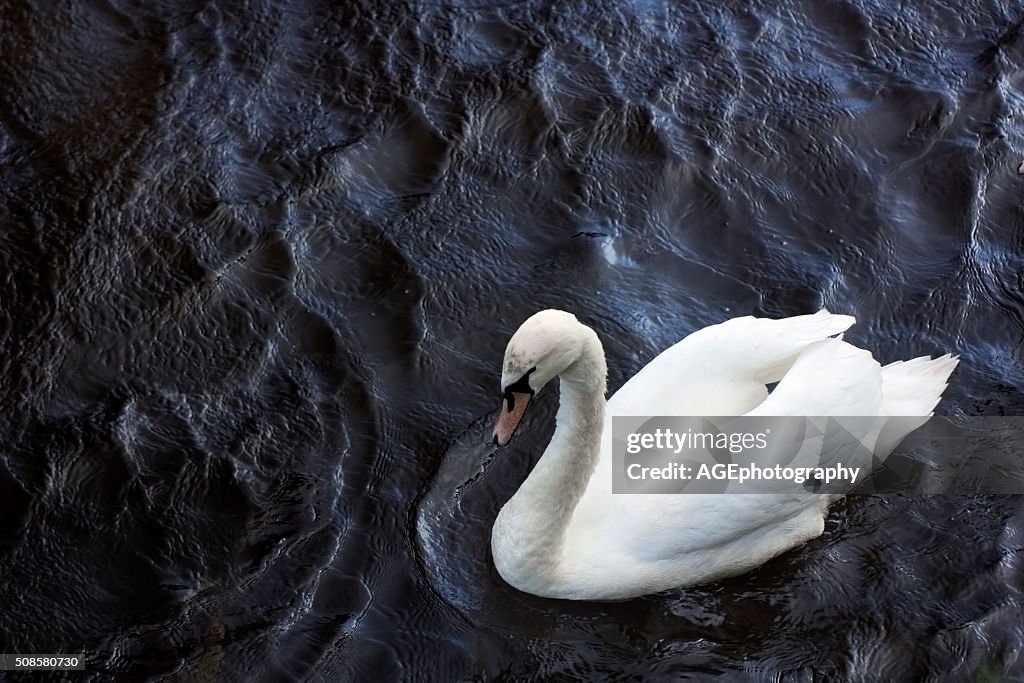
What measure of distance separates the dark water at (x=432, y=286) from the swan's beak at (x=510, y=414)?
871mm

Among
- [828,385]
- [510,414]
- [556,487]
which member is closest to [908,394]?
[828,385]

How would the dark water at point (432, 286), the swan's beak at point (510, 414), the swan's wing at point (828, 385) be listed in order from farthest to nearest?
1. the dark water at point (432, 286)
2. the swan's wing at point (828, 385)
3. the swan's beak at point (510, 414)

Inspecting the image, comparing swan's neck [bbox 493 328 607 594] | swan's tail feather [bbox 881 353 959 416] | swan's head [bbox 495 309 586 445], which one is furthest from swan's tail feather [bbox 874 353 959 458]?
swan's head [bbox 495 309 586 445]

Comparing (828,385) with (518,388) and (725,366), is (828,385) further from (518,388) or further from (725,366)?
(518,388)

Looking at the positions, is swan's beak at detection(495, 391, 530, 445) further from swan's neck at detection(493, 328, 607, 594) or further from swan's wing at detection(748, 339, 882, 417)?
swan's wing at detection(748, 339, 882, 417)

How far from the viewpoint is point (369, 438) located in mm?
6133

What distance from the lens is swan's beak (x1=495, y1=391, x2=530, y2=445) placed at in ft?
16.5

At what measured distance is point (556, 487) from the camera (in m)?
5.28

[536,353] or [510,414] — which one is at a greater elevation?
[536,353]

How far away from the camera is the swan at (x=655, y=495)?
17.1 ft

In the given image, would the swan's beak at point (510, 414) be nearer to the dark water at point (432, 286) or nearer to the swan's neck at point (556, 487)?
the swan's neck at point (556, 487)

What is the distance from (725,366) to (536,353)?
1.23 meters

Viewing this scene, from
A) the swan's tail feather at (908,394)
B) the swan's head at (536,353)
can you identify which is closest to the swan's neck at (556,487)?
the swan's head at (536,353)

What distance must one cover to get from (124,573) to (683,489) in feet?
8.31
